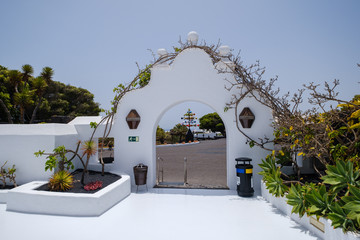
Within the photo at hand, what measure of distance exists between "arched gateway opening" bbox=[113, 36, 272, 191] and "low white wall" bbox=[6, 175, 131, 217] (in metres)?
2.31

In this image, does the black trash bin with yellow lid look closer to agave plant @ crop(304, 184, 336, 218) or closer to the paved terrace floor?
the paved terrace floor

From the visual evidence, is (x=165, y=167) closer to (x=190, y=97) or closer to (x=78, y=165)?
(x=78, y=165)

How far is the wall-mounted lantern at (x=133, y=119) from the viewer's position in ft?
28.2

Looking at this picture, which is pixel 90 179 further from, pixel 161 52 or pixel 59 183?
pixel 161 52

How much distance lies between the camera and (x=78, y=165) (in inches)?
371

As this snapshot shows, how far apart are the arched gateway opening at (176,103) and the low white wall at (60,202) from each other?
91.0 inches

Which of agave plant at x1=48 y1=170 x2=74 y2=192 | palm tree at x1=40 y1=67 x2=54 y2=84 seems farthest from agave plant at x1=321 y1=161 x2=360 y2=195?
palm tree at x1=40 y1=67 x2=54 y2=84

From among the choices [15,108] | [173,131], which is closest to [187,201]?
[15,108]

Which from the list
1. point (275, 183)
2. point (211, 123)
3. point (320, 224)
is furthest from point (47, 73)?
point (211, 123)

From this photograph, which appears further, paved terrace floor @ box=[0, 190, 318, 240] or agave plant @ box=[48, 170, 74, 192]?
agave plant @ box=[48, 170, 74, 192]

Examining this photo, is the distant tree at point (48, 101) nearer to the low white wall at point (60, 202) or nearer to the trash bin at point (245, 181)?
the low white wall at point (60, 202)

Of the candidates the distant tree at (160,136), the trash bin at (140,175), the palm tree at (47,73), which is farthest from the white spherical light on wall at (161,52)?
the distant tree at (160,136)

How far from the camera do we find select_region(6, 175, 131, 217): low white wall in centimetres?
601

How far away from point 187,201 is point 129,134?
3359mm
